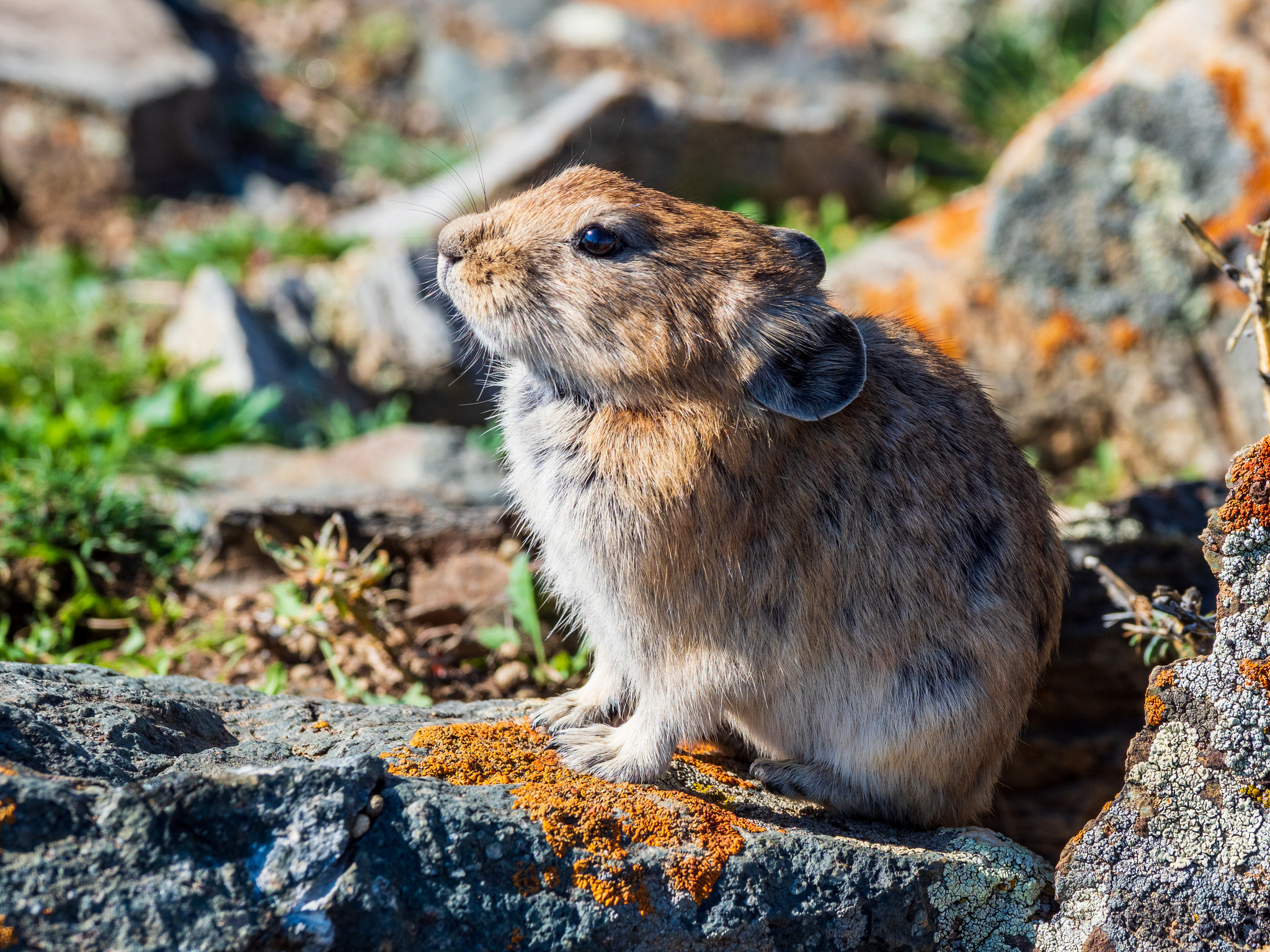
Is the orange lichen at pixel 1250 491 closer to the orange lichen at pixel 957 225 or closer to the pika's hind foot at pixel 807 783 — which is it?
the pika's hind foot at pixel 807 783

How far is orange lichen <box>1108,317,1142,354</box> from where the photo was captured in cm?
868

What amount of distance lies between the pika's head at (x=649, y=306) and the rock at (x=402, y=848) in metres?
1.44

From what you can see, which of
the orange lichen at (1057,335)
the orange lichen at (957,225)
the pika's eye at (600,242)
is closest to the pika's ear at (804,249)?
the pika's eye at (600,242)

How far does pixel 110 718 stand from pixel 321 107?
44.2 feet

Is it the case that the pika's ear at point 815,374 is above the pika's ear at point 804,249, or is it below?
below

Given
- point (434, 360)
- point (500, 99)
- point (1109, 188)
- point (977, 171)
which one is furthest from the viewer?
point (500, 99)

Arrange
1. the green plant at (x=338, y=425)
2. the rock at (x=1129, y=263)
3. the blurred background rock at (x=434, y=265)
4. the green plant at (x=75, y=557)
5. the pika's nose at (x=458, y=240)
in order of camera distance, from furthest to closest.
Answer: the green plant at (x=338, y=425)
the rock at (x=1129, y=263)
the blurred background rock at (x=434, y=265)
the green plant at (x=75, y=557)
the pika's nose at (x=458, y=240)

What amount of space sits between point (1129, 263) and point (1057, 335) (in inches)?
29.6

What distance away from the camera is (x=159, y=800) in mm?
2834

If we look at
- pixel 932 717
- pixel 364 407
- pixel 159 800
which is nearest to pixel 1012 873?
pixel 932 717

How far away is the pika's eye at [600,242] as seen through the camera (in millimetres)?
4227

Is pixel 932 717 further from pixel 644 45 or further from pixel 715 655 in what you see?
pixel 644 45

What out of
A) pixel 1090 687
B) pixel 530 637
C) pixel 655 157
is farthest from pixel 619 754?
pixel 655 157

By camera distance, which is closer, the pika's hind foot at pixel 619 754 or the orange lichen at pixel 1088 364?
the pika's hind foot at pixel 619 754
